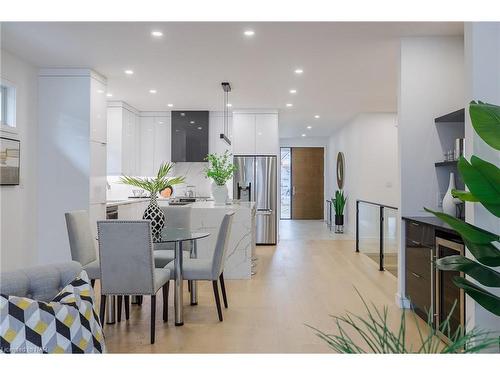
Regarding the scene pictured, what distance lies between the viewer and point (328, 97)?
6918 millimetres

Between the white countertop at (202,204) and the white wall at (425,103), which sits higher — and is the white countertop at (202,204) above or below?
below

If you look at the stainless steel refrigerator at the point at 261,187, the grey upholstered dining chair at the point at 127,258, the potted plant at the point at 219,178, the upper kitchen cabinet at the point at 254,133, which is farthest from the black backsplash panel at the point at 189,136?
the grey upholstered dining chair at the point at 127,258

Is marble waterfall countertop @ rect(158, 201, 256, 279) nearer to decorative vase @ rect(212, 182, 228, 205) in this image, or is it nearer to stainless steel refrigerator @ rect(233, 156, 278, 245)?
decorative vase @ rect(212, 182, 228, 205)

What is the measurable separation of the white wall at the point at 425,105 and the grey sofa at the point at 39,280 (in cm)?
333

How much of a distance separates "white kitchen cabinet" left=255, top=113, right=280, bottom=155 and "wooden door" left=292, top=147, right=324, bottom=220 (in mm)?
5369

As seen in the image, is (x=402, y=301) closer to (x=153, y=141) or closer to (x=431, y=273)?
(x=431, y=273)

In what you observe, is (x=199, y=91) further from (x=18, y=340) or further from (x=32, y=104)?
(x=18, y=340)

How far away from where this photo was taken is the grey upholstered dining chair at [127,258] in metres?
2.99

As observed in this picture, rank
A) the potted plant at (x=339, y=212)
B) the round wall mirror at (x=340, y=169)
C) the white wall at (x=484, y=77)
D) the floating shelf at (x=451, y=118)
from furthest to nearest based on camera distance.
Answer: the round wall mirror at (x=340, y=169) < the potted plant at (x=339, y=212) < the floating shelf at (x=451, y=118) < the white wall at (x=484, y=77)

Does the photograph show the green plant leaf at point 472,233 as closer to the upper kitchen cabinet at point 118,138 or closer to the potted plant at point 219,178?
the potted plant at point 219,178

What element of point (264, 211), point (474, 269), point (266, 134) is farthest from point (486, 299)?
point (266, 134)

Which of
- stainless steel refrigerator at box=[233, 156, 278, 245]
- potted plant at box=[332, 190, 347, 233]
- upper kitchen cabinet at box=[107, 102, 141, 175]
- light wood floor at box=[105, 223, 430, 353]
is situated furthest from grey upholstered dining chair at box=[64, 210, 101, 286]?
potted plant at box=[332, 190, 347, 233]
